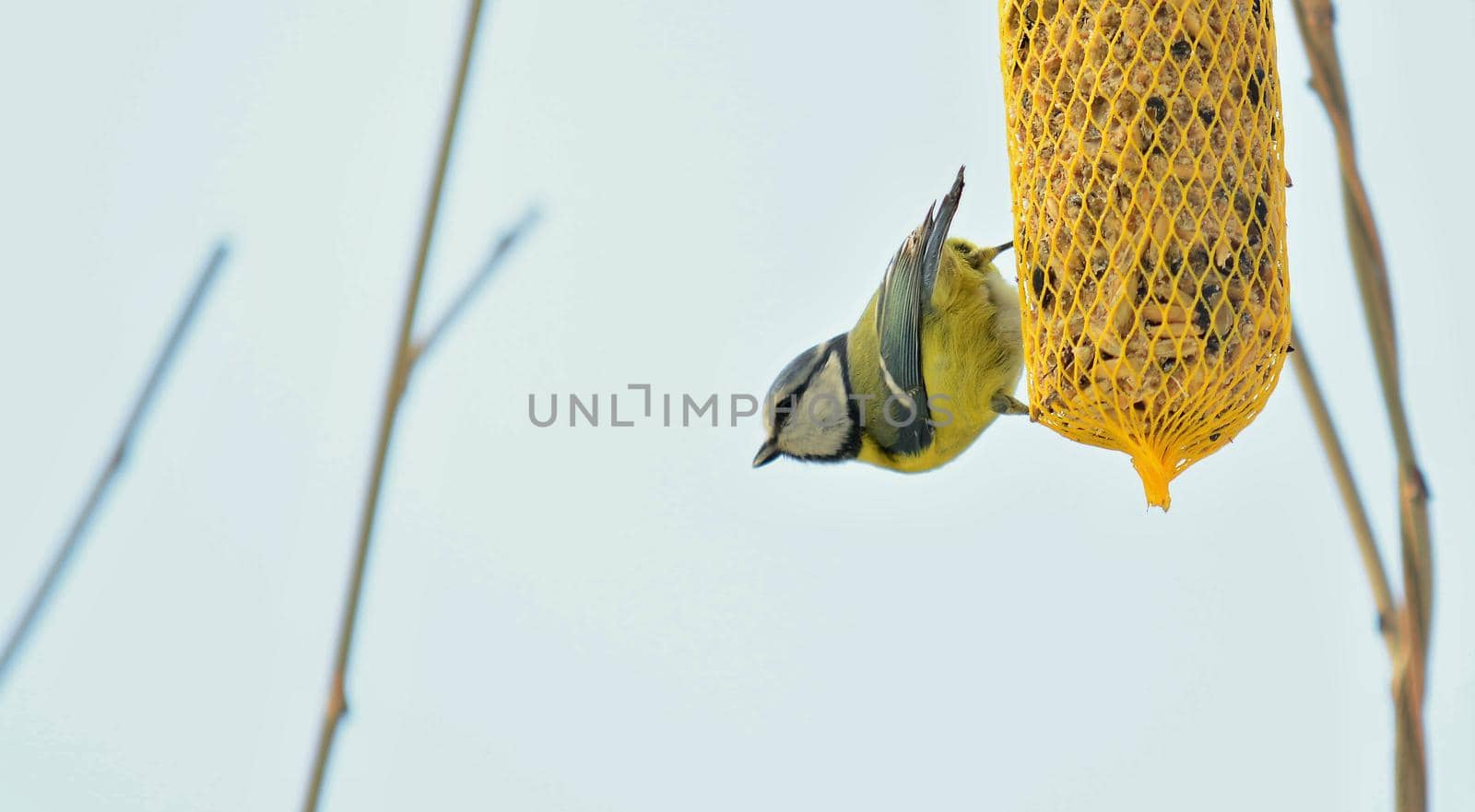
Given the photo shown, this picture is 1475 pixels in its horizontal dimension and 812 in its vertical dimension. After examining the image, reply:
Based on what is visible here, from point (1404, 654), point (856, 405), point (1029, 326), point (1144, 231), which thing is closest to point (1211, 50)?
point (1144, 231)

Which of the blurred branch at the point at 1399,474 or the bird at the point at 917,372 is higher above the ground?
the bird at the point at 917,372

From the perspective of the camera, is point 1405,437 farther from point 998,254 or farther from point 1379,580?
point 998,254

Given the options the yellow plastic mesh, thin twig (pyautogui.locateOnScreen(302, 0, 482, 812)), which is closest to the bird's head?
the yellow plastic mesh

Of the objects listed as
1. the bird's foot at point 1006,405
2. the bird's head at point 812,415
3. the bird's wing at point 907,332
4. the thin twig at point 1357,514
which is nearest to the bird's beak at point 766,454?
the bird's head at point 812,415

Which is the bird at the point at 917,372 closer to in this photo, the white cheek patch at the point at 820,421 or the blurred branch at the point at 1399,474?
the white cheek patch at the point at 820,421

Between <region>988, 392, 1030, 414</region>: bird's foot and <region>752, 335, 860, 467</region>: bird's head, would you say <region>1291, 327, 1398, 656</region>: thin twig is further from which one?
<region>752, 335, 860, 467</region>: bird's head

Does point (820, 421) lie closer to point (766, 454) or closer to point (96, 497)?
point (766, 454)
